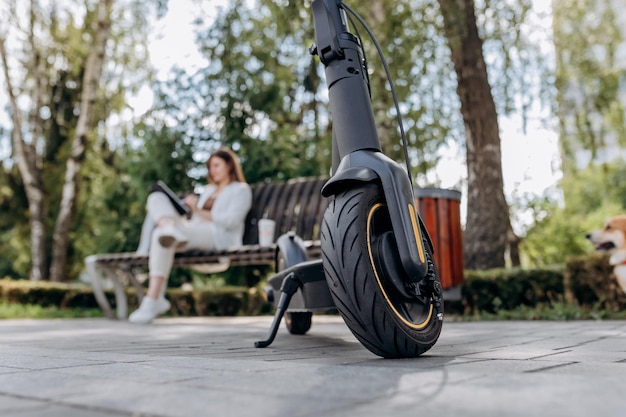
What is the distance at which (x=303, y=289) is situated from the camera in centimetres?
279

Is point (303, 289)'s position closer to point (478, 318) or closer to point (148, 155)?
point (478, 318)

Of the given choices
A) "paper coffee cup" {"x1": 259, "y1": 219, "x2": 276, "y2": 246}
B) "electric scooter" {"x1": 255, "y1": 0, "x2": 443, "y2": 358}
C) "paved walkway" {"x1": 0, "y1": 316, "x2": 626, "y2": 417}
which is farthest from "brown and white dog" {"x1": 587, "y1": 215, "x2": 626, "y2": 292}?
"electric scooter" {"x1": 255, "y1": 0, "x2": 443, "y2": 358}

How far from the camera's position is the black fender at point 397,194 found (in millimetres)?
2178

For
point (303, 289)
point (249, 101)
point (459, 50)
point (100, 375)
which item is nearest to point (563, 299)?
point (459, 50)

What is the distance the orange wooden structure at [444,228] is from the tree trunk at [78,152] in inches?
314

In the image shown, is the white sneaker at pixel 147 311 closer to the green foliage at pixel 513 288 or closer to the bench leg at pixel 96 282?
the bench leg at pixel 96 282

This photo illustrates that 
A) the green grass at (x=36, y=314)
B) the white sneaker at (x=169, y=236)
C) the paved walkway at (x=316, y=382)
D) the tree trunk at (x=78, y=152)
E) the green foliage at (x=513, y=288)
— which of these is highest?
the tree trunk at (x=78, y=152)

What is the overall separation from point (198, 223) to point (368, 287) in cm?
421

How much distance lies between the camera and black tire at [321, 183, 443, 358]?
2.10 meters

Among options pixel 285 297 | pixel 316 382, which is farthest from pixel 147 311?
pixel 316 382

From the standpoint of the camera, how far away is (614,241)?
16.2 feet

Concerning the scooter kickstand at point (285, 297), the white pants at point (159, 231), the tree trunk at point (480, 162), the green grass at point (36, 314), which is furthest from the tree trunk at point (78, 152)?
the scooter kickstand at point (285, 297)

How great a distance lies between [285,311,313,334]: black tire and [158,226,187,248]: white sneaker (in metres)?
2.11

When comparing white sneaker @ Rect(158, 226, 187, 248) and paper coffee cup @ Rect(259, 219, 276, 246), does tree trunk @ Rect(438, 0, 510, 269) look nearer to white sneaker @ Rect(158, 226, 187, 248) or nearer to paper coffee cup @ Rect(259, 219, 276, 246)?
paper coffee cup @ Rect(259, 219, 276, 246)
